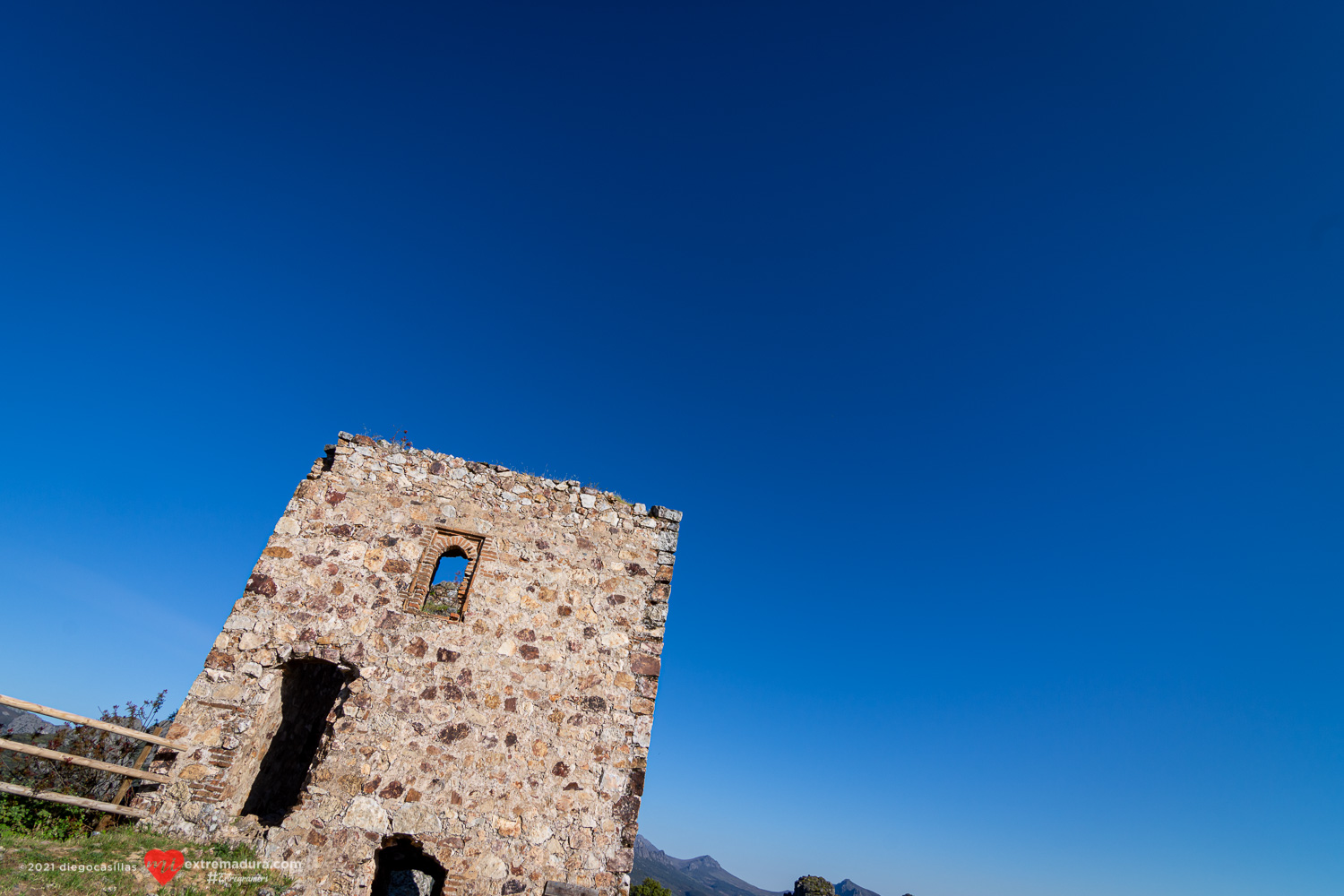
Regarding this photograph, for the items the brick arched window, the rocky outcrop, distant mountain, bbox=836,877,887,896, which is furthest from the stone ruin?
distant mountain, bbox=836,877,887,896

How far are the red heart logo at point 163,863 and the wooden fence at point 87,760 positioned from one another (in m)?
0.96

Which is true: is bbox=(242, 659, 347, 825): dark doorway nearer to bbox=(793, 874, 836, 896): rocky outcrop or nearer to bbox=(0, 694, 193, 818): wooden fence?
bbox=(0, 694, 193, 818): wooden fence

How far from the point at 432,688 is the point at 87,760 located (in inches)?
142

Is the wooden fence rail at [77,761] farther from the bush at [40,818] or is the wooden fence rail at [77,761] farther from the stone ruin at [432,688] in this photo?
the bush at [40,818]

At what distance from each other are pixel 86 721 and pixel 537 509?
5717 mm

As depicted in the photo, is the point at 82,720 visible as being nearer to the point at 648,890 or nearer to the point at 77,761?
the point at 77,761

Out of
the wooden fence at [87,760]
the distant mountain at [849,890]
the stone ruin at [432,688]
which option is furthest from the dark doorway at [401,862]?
the distant mountain at [849,890]

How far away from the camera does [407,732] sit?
8172 millimetres

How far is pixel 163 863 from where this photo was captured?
21.4 ft

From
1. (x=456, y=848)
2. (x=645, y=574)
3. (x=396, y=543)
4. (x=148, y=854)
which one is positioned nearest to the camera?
(x=148, y=854)

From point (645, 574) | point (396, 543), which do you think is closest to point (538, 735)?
point (645, 574)

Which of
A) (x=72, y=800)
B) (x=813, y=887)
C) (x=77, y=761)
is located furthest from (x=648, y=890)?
(x=77, y=761)

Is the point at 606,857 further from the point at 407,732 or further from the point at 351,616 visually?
the point at 351,616

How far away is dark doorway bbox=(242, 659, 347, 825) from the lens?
8.58 m
